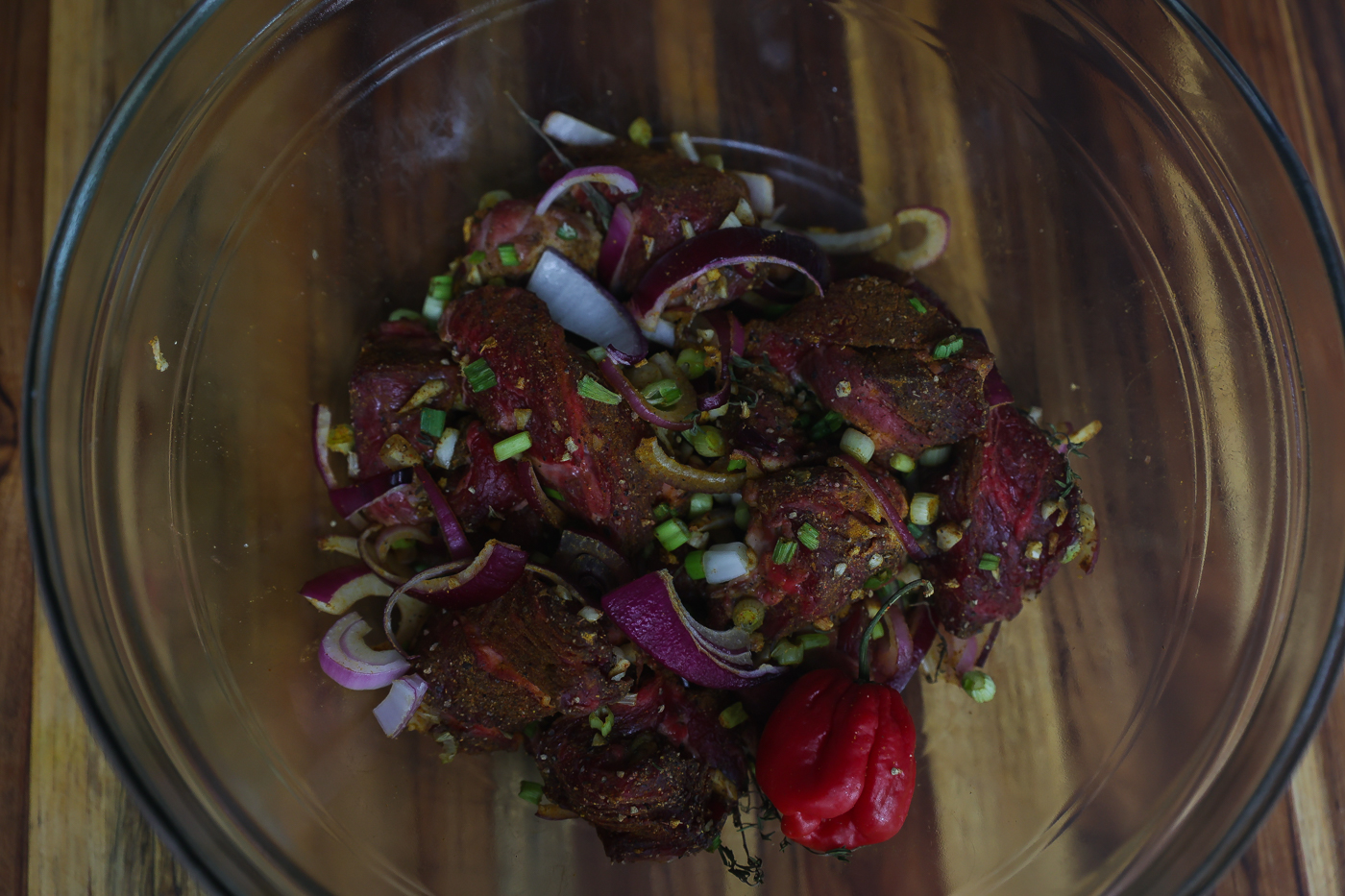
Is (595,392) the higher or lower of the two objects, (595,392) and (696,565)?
the higher

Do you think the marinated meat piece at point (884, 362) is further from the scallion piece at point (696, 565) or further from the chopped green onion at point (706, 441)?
the scallion piece at point (696, 565)

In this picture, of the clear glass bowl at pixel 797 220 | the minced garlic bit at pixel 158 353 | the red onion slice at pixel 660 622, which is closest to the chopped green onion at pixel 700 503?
the red onion slice at pixel 660 622

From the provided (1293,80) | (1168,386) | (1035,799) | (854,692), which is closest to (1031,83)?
(1168,386)

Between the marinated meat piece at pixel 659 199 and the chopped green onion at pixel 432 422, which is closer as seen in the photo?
the chopped green onion at pixel 432 422

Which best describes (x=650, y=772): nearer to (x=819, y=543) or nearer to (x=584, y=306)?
(x=819, y=543)

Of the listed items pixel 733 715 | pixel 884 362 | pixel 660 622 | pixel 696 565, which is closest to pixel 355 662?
pixel 660 622

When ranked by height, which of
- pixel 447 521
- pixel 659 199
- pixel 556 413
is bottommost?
pixel 447 521
